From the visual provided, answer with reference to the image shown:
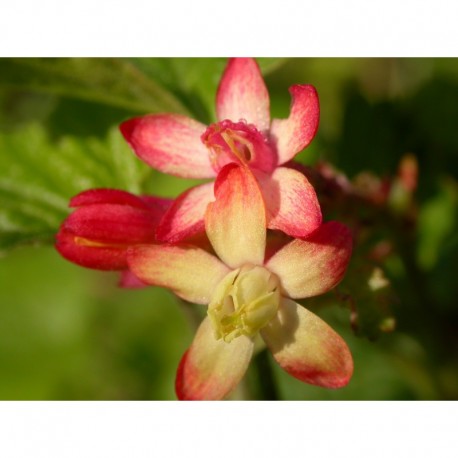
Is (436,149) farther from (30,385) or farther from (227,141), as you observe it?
(30,385)

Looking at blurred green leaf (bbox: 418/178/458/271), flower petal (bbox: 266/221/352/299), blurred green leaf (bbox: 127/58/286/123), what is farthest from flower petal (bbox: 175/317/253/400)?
blurred green leaf (bbox: 418/178/458/271)

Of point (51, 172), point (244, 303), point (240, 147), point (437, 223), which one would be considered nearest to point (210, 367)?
point (244, 303)

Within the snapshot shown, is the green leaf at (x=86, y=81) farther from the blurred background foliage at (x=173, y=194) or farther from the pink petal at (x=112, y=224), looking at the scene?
the pink petal at (x=112, y=224)

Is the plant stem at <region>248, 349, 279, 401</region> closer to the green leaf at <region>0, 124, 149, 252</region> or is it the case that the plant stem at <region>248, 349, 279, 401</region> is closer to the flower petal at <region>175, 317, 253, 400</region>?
the flower petal at <region>175, 317, 253, 400</region>

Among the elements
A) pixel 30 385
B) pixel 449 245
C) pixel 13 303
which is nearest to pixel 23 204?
Result: pixel 449 245

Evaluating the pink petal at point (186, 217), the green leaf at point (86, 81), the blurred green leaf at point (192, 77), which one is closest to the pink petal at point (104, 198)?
the pink petal at point (186, 217)

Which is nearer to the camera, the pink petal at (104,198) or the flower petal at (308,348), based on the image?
the flower petal at (308,348)

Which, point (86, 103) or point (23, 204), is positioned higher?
point (86, 103)

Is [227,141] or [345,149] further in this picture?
[345,149]

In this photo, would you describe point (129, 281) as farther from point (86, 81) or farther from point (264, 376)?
point (86, 81)
